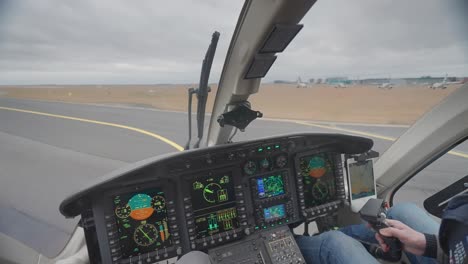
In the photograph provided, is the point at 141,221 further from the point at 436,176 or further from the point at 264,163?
the point at 436,176

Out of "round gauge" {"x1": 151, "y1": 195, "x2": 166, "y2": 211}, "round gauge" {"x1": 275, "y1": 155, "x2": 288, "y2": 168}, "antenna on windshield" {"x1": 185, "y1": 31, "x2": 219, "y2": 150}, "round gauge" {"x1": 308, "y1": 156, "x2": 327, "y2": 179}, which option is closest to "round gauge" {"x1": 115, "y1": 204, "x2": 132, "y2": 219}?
"round gauge" {"x1": 151, "y1": 195, "x2": 166, "y2": 211}

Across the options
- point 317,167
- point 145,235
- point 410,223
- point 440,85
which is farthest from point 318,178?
point 145,235

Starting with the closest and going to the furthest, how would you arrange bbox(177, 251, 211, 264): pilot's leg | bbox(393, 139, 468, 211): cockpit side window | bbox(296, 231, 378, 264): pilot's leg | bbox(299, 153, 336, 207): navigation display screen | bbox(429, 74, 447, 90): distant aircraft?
1. bbox(177, 251, 211, 264): pilot's leg
2. bbox(296, 231, 378, 264): pilot's leg
3. bbox(429, 74, 447, 90): distant aircraft
4. bbox(393, 139, 468, 211): cockpit side window
5. bbox(299, 153, 336, 207): navigation display screen

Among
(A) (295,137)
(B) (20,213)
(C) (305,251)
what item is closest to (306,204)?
(C) (305,251)

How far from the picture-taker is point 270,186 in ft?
6.20

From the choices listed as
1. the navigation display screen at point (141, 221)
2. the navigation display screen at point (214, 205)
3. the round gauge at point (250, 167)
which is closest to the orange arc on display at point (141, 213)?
the navigation display screen at point (141, 221)

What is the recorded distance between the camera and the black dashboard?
1461 mm

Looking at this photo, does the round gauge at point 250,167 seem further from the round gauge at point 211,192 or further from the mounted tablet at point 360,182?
the mounted tablet at point 360,182

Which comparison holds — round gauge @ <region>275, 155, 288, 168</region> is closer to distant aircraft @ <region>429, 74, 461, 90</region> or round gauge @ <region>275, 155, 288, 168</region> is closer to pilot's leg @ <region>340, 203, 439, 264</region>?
pilot's leg @ <region>340, 203, 439, 264</region>

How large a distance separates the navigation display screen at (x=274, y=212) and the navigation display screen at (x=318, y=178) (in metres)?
0.21

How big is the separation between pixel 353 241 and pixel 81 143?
2.54m

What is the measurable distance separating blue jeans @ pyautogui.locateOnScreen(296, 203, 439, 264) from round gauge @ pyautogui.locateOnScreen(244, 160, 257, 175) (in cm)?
50

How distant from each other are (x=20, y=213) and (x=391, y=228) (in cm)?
217

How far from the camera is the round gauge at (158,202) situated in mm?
1575
